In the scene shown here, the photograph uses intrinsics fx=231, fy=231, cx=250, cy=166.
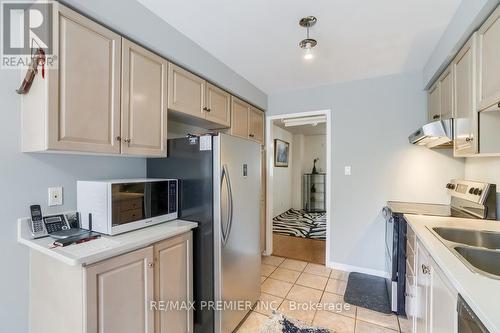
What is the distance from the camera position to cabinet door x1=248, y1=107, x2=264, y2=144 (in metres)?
3.01

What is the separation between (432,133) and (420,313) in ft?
4.20

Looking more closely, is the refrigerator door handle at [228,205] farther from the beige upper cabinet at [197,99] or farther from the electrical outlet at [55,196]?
the electrical outlet at [55,196]

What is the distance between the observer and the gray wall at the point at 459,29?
4.24 ft

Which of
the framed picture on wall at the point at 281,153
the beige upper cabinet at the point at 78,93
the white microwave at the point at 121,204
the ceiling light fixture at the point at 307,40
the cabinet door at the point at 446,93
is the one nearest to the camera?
the beige upper cabinet at the point at 78,93

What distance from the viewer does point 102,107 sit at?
1.41 metres

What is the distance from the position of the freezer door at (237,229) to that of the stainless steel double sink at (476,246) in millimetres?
1329

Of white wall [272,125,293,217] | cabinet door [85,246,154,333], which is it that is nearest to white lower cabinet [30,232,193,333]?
cabinet door [85,246,154,333]

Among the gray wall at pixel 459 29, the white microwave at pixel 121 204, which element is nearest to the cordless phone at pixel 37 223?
the white microwave at pixel 121 204

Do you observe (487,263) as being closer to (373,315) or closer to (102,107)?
(373,315)

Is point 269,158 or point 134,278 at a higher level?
point 269,158

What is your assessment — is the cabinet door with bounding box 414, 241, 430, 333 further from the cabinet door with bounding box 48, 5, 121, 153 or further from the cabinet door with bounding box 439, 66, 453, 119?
the cabinet door with bounding box 48, 5, 121, 153

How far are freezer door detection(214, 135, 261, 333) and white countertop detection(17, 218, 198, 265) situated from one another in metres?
0.37

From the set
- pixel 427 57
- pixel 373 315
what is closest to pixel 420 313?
pixel 373 315

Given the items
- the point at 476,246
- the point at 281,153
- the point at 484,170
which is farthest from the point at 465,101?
the point at 281,153
